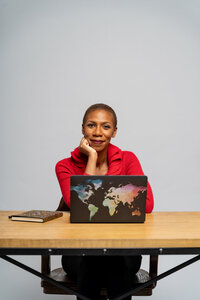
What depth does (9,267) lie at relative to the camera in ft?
11.1

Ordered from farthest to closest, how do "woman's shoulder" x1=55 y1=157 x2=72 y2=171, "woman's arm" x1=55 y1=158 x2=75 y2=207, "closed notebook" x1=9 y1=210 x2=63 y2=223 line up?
1. "woman's shoulder" x1=55 y1=157 x2=72 y2=171
2. "woman's arm" x1=55 y1=158 x2=75 y2=207
3. "closed notebook" x1=9 y1=210 x2=63 y2=223

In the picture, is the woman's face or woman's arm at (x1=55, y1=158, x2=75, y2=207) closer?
woman's arm at (x1=55, y1=158, x2=75, y2=207)

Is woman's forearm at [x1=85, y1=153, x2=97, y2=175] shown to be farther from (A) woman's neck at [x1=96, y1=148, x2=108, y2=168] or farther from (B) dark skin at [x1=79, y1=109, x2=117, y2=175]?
(A) woman's neck at [x1=96, y1=148, x2=108, y2=168]

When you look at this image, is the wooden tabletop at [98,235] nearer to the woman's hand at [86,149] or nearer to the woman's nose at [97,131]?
the woman's hand at [86,149]

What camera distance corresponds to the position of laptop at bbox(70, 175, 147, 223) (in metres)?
1.57

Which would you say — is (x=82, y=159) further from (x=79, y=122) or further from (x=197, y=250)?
(x=79, y=122)

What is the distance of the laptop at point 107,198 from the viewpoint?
1573 mm

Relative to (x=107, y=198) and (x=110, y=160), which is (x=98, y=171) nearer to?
(x=110, y=160)

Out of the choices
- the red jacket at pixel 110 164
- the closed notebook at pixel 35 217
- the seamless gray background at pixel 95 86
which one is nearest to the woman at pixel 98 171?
the red jacket at pixel 110 164

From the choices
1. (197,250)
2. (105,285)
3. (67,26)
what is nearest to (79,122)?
(67,26)

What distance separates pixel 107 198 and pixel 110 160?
675 millimetres

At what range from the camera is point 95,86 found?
3.81 meters

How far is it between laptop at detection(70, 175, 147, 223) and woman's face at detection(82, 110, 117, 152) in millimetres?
638

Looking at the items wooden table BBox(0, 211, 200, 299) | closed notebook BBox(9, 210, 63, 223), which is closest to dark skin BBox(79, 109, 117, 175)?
closed notebook BBox(9, 210, 63, 223)
